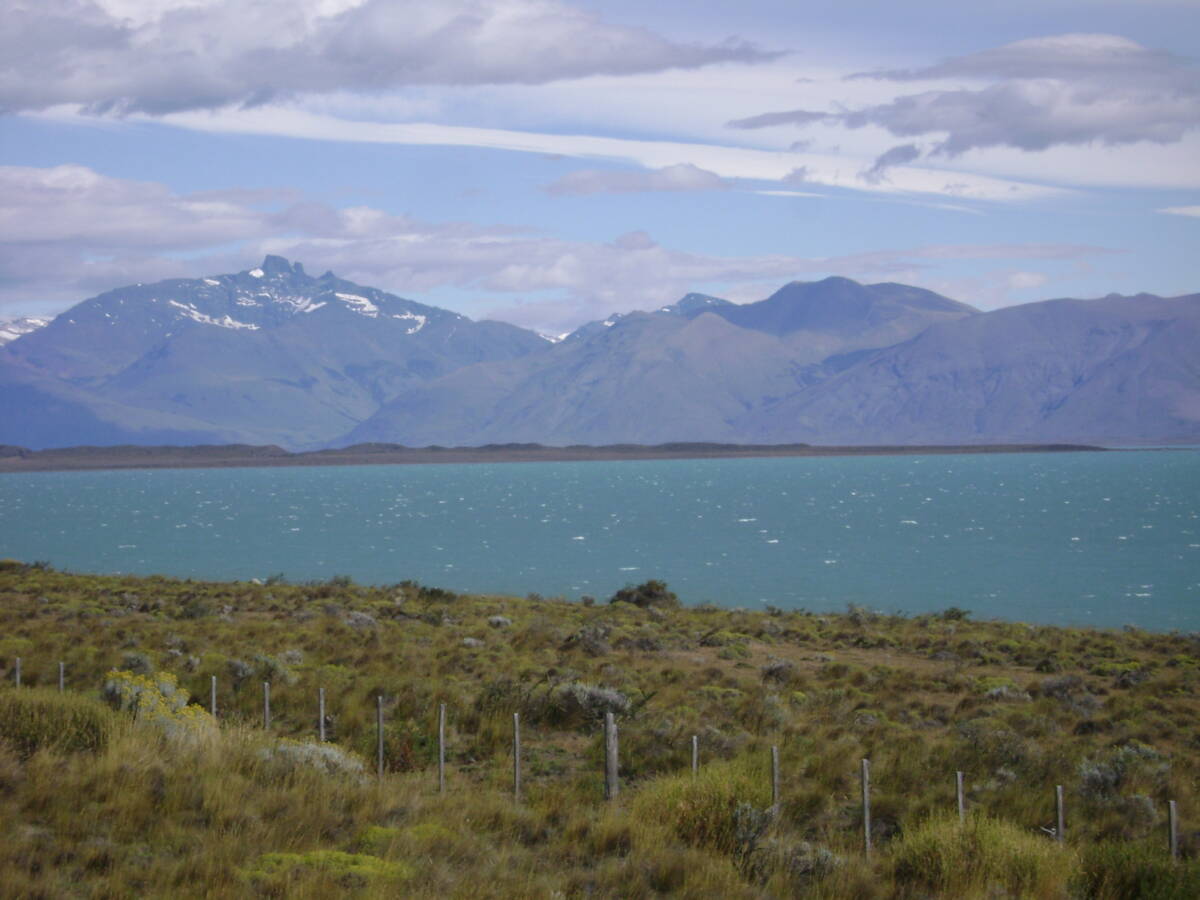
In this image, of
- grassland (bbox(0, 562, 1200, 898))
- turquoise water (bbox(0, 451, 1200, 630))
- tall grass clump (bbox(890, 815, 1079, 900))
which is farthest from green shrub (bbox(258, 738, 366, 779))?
turquoise water (bbox(0, 451, 1200, 630))

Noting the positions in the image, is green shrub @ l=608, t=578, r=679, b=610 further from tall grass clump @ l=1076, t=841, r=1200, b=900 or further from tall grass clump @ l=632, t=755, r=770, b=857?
tall grass clump @ l=1076, t=841, r=1200, b=900

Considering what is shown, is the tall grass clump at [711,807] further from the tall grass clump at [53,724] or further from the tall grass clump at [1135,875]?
the tall grass clump at [53,724]

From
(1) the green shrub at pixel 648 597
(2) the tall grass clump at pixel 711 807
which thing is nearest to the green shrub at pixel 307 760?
(2) the tall grass clump at pixel 711 807

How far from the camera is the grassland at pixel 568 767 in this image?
357 inches

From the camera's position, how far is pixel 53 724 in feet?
37.6

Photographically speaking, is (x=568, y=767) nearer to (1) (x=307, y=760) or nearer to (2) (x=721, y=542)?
(1) (x=307, y=760)

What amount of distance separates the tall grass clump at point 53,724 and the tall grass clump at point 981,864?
7329 millimetres

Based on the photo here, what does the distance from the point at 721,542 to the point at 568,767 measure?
57337 mm

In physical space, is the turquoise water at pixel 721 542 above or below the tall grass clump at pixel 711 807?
below

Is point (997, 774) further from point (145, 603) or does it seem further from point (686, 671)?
point (145, 603)

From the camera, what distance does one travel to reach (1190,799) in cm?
1291

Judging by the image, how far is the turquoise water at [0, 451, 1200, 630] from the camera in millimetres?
48219

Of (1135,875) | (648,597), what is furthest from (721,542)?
(1135,875)

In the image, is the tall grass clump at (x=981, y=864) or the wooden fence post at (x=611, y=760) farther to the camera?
the wooden fence post at (x=611, y=760)
